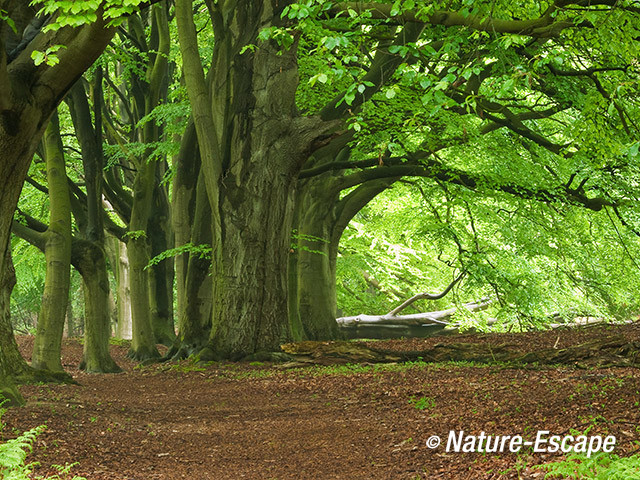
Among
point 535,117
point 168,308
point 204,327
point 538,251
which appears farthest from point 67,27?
point 168,308

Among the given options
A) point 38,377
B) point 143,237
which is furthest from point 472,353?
point 143,237

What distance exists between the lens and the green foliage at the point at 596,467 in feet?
12.1

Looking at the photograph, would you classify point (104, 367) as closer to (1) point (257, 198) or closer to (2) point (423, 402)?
(1) point (257, 198)

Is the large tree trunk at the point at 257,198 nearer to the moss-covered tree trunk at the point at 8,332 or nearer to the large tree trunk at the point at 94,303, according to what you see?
the large tree trunk at the point at 94,303

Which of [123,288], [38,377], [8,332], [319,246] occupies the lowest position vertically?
[38,377]

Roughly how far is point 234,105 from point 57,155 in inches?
130

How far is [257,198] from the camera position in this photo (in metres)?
12.1

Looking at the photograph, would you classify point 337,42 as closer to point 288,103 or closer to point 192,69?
point 288,103

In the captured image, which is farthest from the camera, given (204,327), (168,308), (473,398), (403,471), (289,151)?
(168,308)

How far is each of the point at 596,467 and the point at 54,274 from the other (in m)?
10.2

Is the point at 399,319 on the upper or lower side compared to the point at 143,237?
lower

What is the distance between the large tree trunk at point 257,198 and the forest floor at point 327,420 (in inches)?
62.7

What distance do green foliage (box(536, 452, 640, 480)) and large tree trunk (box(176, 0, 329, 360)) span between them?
809 cm

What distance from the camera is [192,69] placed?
513 inches
